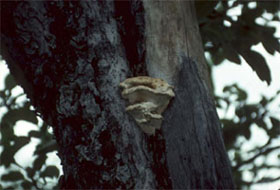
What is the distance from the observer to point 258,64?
209cm

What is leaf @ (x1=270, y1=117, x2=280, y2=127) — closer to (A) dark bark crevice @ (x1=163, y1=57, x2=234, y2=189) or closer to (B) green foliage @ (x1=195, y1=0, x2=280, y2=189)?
(B) green foliage @ (x1=195, y1=0, x2=280, y2=189)

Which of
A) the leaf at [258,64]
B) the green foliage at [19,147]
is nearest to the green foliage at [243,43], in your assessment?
the leaf at [258,64]

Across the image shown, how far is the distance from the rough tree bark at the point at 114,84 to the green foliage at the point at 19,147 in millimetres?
821

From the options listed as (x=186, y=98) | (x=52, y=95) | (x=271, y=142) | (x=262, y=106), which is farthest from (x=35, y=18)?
(x=271, y=142)

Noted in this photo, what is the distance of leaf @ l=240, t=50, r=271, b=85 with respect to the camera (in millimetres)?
2066

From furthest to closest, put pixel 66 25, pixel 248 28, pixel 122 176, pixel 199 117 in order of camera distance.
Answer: pixel 248 28, pixel 66 25, pixel 199 117, pixel 122 176

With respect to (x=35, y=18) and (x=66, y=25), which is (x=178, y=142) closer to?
A: (x=66, y=25)

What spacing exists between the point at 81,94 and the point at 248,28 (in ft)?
4.31

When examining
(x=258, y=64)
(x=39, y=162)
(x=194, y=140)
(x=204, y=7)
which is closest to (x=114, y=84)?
(x=194, y=140)

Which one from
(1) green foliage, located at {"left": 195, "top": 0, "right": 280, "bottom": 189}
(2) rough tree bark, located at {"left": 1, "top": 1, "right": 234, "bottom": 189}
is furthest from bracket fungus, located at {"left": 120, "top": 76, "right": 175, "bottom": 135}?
(1) green foliage, located at {"left": 195, "top": 0, "right": 280, "bottom": 189}

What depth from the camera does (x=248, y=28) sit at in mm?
2340

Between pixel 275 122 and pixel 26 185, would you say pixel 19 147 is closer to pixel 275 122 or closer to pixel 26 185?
pixel 26 185

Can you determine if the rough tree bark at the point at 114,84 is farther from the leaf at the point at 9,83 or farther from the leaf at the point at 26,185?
the leaf at the point at 26,185

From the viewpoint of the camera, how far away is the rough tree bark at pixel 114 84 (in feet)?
4.26
